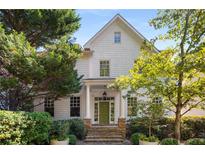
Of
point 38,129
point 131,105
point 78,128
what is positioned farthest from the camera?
point 78,128

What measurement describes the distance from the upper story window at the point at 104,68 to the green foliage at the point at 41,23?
1395 millimetres

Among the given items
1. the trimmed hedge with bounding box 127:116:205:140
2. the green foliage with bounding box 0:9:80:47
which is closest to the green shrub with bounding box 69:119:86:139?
the trimmed hedge with bounding box 127:116:205:140

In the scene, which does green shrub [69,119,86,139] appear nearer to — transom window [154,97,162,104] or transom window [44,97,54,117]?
transom window [44,97,54,117]

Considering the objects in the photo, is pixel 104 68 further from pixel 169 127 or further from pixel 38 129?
pixel 38 129

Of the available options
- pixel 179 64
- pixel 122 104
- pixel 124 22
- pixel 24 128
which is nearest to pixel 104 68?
pixel 122 104

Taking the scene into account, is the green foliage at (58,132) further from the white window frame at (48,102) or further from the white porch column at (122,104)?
the white porch column at (122,104)

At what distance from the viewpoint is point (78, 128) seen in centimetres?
1184

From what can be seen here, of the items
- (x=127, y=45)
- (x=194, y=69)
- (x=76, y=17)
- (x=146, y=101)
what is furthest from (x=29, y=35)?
(x=194, y=69)

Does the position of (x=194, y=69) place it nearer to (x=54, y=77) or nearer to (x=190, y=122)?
(x=190, y=122)

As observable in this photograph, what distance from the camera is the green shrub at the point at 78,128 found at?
11.6 m

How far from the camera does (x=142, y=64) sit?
34.4ft

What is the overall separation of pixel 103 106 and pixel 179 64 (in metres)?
3.09

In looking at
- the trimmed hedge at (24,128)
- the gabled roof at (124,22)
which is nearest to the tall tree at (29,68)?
the gabled roof at (124,22)

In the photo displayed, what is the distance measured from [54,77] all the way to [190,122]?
12.4 ft
